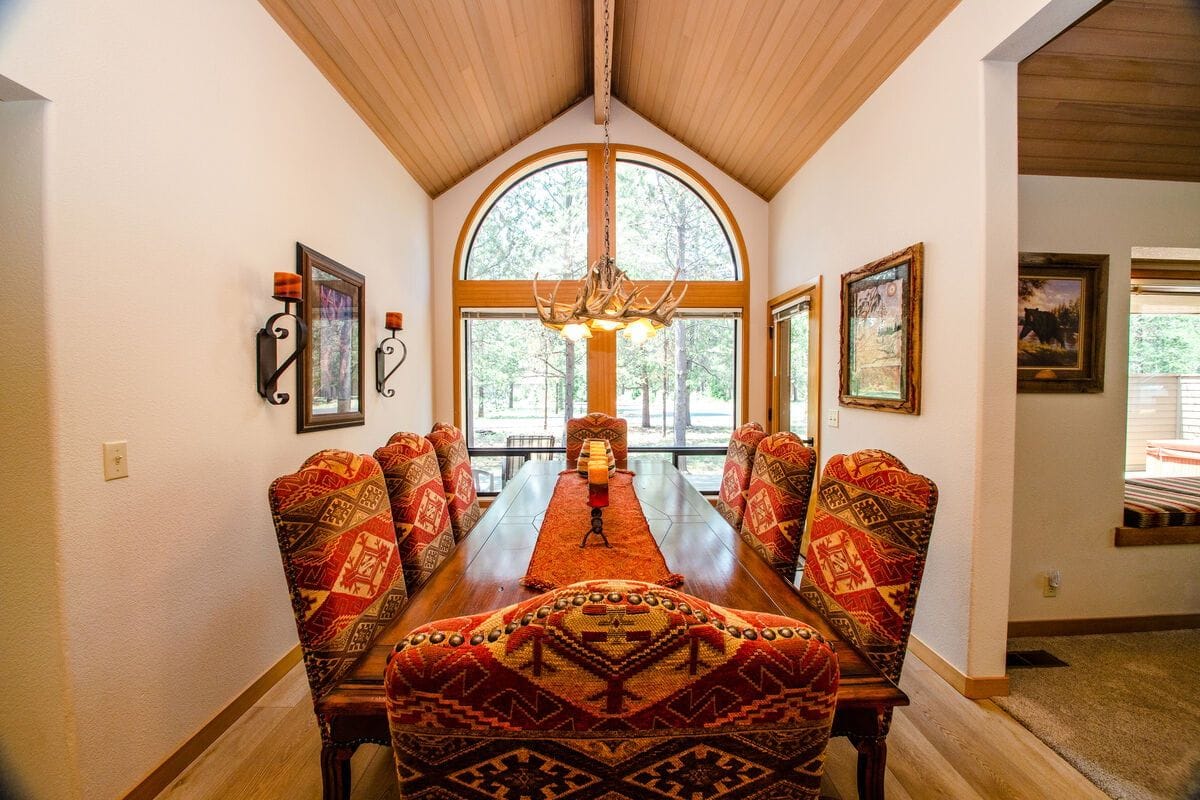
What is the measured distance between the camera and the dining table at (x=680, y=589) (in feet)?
3.00

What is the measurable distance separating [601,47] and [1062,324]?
3.22 metres

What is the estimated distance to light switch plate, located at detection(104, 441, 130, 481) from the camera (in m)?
1.40

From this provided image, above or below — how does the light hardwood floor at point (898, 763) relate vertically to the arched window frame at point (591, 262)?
below

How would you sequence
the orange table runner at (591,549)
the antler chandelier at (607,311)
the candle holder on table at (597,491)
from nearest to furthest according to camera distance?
the orange table runner at (591,549) < the candle holder on table at (597,491) < the antler chandelier at (607,311)

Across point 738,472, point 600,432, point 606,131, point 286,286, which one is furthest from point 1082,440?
point 286,286

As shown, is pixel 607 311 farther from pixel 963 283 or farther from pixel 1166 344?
pixel 1166 344

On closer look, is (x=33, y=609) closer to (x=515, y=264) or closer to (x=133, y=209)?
(x=133, y=209)

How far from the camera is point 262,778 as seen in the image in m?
1.59

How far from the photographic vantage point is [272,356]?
6.73 ft

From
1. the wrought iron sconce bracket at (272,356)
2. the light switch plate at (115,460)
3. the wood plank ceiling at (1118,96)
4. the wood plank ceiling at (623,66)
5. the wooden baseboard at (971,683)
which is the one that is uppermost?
the wood plank ceiling at (623,66)

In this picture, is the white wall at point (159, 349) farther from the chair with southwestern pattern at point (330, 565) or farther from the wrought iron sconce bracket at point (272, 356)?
the chair with southwestern pattern at point (330, 565)

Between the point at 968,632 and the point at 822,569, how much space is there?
3.77ft

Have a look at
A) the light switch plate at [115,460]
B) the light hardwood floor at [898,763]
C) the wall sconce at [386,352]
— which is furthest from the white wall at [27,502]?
the wall sconce at [386,352]

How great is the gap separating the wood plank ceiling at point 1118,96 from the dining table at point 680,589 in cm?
241
